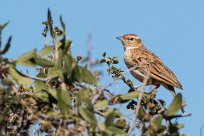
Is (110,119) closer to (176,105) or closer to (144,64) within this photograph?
(176,105)

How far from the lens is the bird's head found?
41.4 ft

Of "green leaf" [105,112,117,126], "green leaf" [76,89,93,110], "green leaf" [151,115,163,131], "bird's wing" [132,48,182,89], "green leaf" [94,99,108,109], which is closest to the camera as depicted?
"green leaf" [105,112,117,126]

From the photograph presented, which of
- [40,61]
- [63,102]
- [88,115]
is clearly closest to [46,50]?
[40,61]

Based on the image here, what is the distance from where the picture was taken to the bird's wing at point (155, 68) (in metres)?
10.2

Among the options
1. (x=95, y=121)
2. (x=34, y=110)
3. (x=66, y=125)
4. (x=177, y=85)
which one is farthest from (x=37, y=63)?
(x=177, y=85)

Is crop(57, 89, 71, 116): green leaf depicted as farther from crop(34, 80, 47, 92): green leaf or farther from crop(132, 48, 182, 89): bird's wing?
crop(132, 48, 182, 89): bird's wing

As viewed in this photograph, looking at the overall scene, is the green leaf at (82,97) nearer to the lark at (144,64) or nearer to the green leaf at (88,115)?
the green leaf at (88,115)

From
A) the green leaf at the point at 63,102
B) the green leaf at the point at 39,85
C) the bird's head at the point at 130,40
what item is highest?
the bird's head at the point at 130,40

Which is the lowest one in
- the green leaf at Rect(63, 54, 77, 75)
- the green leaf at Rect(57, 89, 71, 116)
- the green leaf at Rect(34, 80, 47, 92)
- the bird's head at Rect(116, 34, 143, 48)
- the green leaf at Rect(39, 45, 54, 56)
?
the green leaf at Rect(57, 89, 71, 116)

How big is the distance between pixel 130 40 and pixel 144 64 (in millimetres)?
3400

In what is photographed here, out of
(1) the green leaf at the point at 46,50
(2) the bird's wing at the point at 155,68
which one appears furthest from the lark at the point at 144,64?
(1) the green leaf at the point at 46,50

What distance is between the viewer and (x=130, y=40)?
41.7 ft

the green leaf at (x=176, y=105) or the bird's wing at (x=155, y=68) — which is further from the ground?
the bird's wing at (x=155, y=68)

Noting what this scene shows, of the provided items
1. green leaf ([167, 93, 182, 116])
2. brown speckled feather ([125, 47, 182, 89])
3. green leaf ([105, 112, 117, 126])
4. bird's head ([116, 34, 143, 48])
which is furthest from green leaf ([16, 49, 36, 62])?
bird's head ([116, 34, 143, 48])
